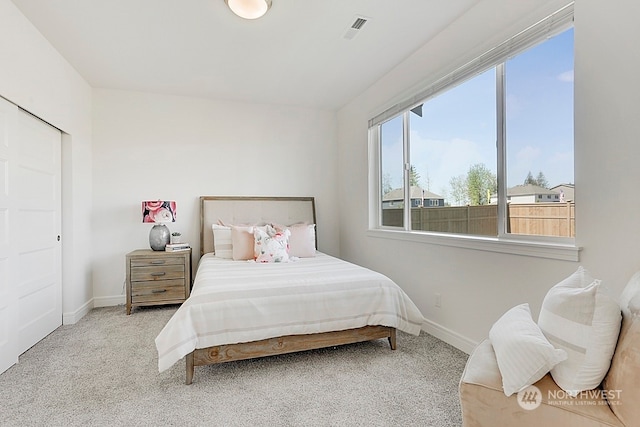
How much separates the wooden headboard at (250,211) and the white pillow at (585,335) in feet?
11.4

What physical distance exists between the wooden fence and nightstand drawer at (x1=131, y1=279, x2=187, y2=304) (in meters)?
2.55

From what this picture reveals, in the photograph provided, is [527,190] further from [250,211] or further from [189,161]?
[189,161]

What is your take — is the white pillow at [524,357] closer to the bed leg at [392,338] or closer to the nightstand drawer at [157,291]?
the bed leg at [392,338]

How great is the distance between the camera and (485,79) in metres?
2.38

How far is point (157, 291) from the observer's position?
3.52 m

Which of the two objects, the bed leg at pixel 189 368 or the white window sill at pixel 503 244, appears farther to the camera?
the bed leg at pixel 189 368

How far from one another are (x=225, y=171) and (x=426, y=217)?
2.62 meters

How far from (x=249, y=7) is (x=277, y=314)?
2.11 meters

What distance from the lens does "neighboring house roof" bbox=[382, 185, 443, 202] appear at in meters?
2.98

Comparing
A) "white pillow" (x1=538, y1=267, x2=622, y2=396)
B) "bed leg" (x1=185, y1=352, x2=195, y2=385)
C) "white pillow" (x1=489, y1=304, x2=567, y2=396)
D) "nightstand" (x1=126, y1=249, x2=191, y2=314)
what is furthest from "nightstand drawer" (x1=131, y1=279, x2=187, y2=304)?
"white pillow" (x1=538, y1=267, x2=622, y2=396)

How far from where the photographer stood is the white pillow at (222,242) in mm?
3596

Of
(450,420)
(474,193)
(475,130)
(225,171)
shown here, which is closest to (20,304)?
(225,171)

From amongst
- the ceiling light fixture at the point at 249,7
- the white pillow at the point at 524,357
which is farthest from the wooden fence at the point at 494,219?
the ceiling light fixture at the point at 249,7

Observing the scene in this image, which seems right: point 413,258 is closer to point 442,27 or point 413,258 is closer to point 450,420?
point 450,420
